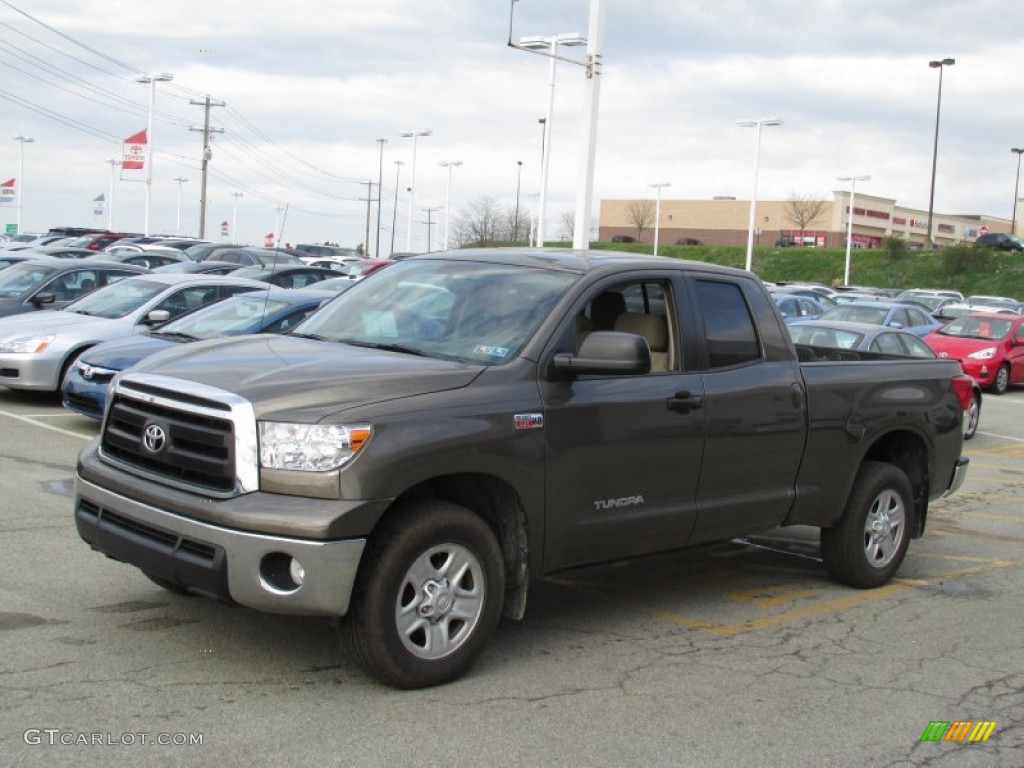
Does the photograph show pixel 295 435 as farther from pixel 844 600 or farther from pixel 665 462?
pixel 844 600

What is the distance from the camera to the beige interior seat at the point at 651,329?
246 inches

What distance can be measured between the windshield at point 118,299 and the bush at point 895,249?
66.2m

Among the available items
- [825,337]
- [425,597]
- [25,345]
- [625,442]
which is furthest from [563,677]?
[825,337]

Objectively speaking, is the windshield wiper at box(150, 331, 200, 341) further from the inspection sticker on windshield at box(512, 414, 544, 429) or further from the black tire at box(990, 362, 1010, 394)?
the black tire at box(990, 362, 1010, 394)

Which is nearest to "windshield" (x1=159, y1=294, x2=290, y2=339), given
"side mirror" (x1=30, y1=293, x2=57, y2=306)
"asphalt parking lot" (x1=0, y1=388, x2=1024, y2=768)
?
"side mirror" (x1=30, y1=293, x2=57, y2=306)

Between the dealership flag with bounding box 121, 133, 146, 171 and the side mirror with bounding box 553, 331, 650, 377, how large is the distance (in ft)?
185

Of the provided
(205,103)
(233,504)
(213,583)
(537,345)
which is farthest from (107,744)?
(205,103)

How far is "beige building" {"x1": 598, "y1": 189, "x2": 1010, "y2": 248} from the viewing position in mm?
101963

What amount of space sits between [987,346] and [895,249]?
177 ft

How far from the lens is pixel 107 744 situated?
4207mm

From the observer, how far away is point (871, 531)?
7.30 metres

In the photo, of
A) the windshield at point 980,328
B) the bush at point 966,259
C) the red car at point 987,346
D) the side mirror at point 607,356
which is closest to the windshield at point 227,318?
the side mirror at point 607,356

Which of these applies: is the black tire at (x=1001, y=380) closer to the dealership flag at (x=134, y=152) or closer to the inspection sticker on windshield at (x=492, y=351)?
the inspection sticker on windshield at (x=492, y=351)

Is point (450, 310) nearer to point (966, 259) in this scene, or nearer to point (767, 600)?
point (767, 600)
